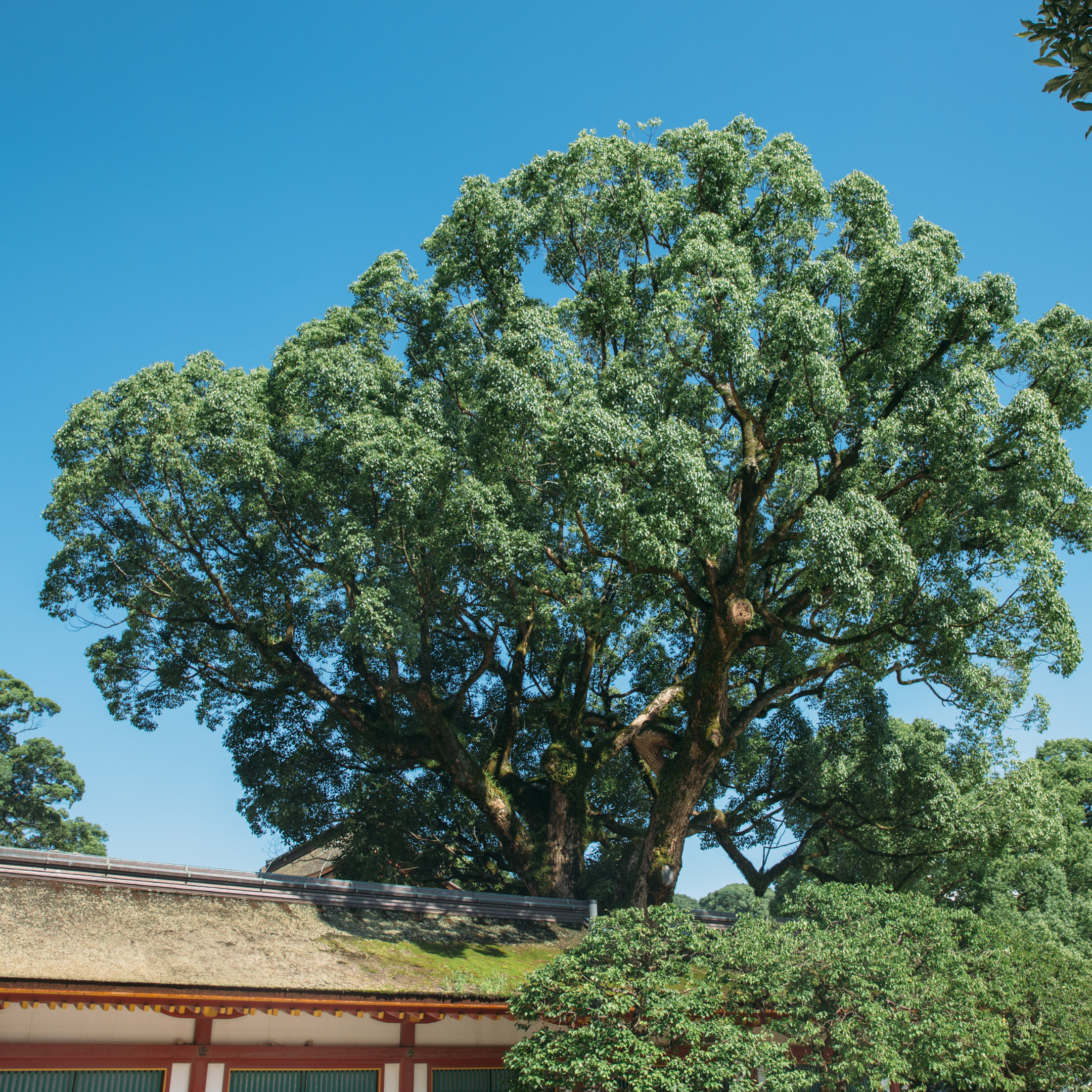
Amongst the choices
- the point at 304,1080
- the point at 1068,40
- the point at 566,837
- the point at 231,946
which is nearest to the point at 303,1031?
the point at 304,1080

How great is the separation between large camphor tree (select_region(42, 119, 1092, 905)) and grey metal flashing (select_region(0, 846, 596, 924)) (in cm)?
181

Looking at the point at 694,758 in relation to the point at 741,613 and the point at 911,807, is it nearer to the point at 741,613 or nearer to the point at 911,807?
the point at 741,613

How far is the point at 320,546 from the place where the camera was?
15.3 meters

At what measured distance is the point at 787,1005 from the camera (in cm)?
1041

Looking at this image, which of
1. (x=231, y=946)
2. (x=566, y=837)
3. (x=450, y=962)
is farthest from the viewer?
(x=566, y=837)

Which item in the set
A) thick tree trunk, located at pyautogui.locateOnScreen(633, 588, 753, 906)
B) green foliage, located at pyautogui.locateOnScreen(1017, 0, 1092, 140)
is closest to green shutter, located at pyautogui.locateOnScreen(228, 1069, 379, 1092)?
thick tree trunk, located at pyautogui.locateOnScreen(633, 588, 753, 906)

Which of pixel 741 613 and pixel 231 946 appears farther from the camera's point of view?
pixel 741 613

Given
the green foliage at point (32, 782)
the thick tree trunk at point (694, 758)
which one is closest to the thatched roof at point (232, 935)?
the thick tree trunk at point (694, 758)

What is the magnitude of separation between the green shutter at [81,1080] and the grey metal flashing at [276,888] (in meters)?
2.23

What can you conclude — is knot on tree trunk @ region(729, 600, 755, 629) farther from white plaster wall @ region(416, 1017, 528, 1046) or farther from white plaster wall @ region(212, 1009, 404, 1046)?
white plaster wall @ region(212, 1009, 404, 1046)

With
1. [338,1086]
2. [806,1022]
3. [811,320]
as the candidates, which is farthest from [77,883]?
[811,320]

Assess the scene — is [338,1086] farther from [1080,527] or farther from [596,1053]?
[1080,527]

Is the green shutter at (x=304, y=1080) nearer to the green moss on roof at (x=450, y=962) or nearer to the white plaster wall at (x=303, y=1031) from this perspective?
the white plaster wall at (x=303, y=1031)

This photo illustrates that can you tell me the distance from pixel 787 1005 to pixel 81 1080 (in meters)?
7.54
